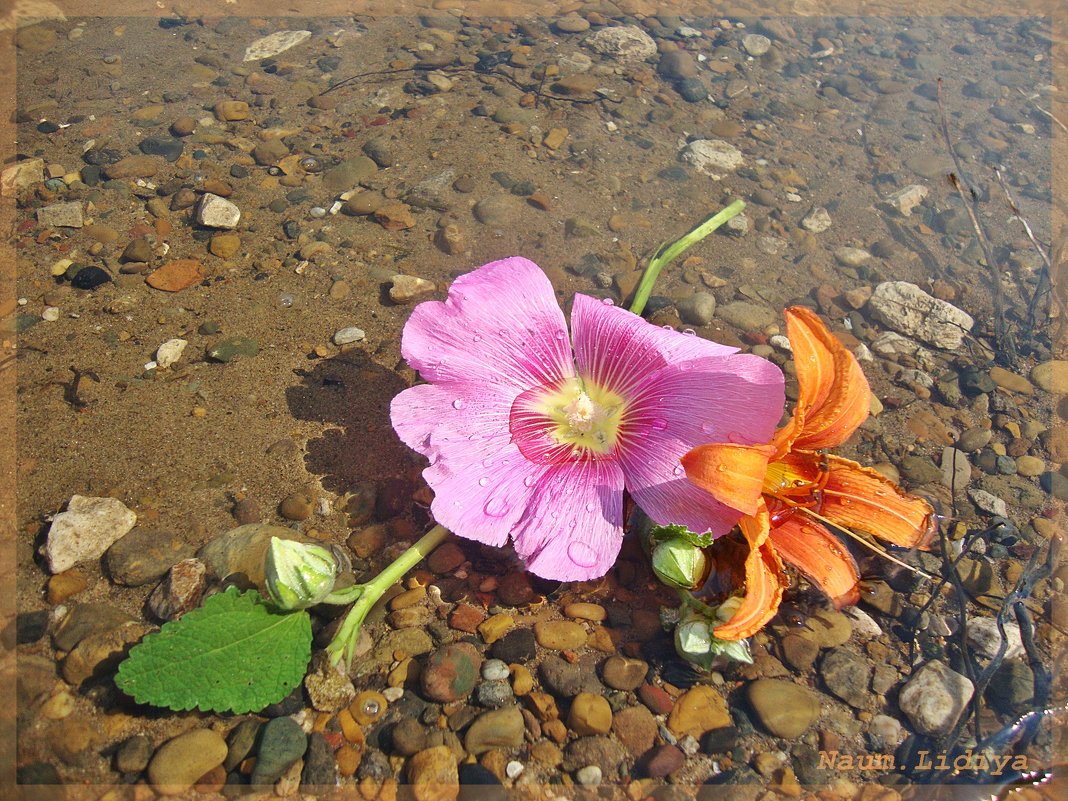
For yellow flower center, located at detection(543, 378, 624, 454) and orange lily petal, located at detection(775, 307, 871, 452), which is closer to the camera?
orange lily petal, located at detection(775, 307, 871, 452)

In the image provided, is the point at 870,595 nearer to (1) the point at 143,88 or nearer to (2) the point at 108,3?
(1) the point at 143,88

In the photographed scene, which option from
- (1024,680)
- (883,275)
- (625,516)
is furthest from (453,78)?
(1024,680)

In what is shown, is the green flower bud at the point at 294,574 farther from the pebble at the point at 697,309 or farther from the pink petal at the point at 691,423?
the pebble at the point at 697,309

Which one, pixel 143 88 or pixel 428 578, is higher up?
pixel 143 88

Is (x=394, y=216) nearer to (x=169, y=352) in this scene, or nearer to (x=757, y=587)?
(x=169, y=352)

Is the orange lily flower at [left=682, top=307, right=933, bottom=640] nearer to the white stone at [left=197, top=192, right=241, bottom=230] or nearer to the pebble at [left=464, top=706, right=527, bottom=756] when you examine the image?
the pebble at [left=464, top=706, right=527, bottom=756]

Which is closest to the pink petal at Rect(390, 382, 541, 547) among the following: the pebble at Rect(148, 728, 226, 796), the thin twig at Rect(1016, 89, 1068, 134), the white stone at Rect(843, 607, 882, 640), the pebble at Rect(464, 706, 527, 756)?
the pebble at Rect(464, 706, 527, 756)
